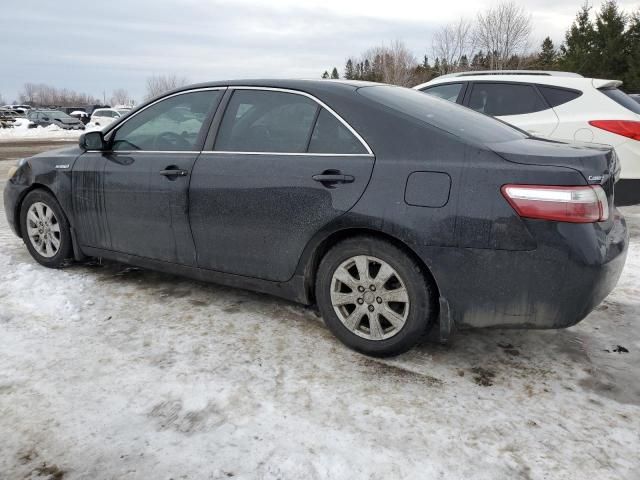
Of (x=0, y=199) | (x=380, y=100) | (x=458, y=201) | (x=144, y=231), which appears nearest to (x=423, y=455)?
(x=458, y=201)

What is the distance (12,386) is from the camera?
9.08ft

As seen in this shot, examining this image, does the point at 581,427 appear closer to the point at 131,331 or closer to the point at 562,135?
the point at 131,331

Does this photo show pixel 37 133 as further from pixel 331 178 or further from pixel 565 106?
pixel 331 178

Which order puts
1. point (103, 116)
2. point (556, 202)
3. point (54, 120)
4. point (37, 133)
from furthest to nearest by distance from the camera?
point (54, 120) < point (37, 133) < point (103, 116) < point (556, 202)

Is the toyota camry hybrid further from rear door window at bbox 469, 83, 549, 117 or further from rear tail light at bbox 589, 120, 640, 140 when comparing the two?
rear door window at bbox 469, 83, 549, 117

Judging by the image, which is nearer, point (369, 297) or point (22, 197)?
point (369, 297)

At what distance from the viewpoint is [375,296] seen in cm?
302

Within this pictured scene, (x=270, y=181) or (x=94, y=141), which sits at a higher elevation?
(x=94, y=141)

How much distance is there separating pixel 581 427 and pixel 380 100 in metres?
1.97

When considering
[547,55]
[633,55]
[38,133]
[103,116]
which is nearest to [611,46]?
[633,55]

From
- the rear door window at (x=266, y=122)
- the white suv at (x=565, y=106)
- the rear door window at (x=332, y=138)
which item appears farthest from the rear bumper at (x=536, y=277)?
the white suv at (x=565, y=106)

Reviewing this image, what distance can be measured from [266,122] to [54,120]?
3571cm

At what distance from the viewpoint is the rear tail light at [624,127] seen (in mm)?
5449

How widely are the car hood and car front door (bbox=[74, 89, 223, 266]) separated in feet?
6.43
